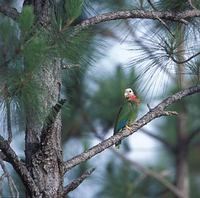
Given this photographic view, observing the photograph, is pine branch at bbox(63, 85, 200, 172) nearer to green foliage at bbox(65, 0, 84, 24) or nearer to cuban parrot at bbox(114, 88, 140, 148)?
green foliage at bbox(65, 0, 84, 24)

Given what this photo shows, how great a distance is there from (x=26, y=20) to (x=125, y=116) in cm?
165

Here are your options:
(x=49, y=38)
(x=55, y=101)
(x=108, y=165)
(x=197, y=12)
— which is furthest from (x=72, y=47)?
Answer: (x=108, y=165)

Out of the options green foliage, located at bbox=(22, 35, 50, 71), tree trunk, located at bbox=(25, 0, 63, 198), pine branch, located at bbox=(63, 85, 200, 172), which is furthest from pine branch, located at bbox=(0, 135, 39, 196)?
green foliage, located at bbox=(22, 35, 50, 71)

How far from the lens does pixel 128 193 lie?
576 centimetres

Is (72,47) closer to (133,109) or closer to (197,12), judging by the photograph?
(197,12)

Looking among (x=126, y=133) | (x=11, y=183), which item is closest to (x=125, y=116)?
(x=126, y=133)

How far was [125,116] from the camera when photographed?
398 cm

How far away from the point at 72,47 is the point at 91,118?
2900mm

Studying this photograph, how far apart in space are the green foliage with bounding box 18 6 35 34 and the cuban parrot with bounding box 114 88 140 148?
4.79ft

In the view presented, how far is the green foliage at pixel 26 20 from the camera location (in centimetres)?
238

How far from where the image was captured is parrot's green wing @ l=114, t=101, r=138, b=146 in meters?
3.89

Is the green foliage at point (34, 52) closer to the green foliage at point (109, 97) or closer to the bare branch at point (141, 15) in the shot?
the bare branch at point (141, 15)

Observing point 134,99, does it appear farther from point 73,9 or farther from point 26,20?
point 26,20

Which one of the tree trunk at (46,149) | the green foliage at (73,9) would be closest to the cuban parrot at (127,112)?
the tree trunk at (46,149)
